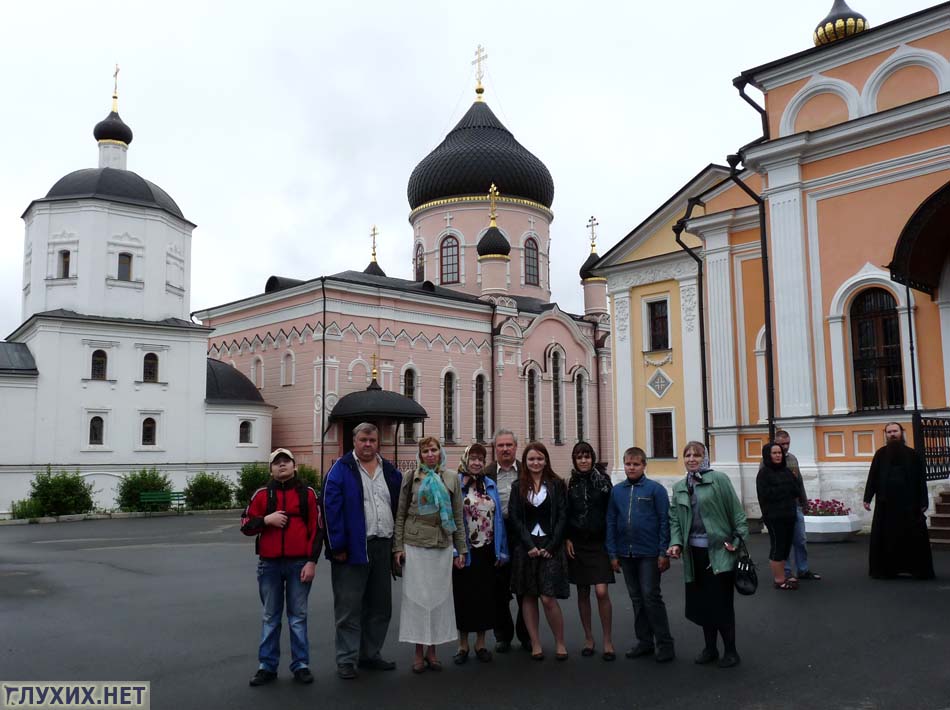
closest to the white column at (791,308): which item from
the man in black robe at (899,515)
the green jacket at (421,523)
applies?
the man in black robe at (899,515)

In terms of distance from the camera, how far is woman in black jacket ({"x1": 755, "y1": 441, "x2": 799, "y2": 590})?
30.1 ft

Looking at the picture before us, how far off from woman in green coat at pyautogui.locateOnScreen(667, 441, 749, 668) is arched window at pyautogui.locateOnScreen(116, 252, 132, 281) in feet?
83.4

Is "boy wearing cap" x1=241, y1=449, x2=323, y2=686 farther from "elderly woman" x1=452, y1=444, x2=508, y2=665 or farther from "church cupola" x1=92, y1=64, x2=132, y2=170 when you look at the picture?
"church cupola" x1=92, y1=64, x2=132, y2=170

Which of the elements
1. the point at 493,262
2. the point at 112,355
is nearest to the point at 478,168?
the point at 493,262

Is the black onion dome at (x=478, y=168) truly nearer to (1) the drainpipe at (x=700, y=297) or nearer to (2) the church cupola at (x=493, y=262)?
(2) the church cupola at (x=493, y=262)

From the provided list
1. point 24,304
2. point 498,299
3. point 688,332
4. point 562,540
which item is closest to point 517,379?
point 498,299

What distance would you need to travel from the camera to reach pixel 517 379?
118 ft

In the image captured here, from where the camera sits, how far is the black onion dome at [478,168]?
38.5 metres

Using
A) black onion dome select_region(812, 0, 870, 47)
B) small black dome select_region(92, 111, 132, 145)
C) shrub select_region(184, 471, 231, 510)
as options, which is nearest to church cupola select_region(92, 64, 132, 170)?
small black dome select_region(92, 111, 132, 145)

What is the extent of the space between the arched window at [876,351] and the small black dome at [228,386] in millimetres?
20362

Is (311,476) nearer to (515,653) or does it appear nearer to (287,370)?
(287,370)

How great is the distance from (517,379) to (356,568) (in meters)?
30.0

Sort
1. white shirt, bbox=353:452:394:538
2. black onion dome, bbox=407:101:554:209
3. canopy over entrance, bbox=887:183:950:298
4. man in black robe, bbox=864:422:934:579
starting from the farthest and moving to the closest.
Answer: black onion dome, bbox=407:101:554:209 → canopy over entrance, bbox=887:183:950:298 → man in black robe, bbox=864:422:934:579 → white shirt, bbox=353:452:394:538

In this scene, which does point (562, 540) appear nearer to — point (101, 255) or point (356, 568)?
point (356, 568)
